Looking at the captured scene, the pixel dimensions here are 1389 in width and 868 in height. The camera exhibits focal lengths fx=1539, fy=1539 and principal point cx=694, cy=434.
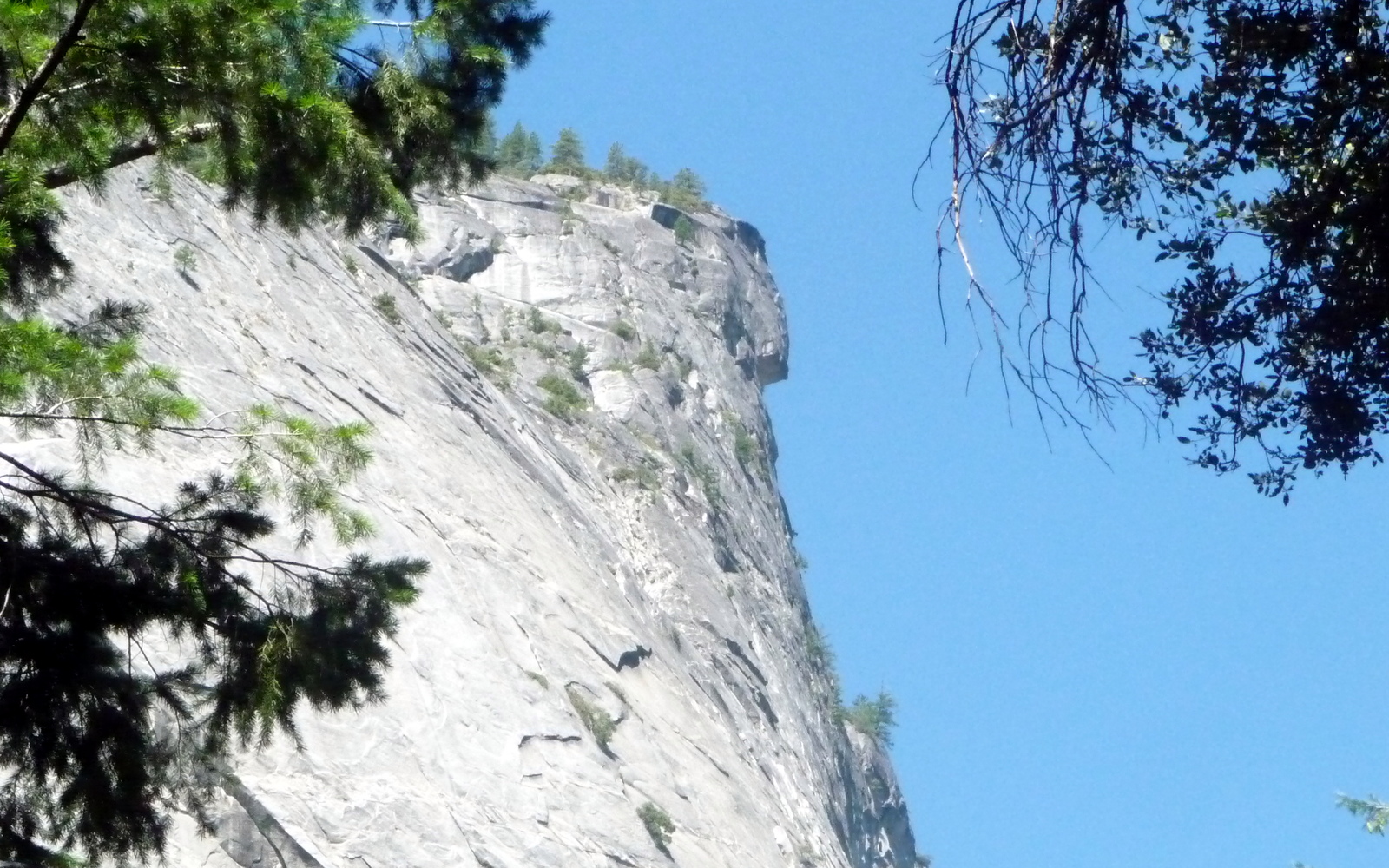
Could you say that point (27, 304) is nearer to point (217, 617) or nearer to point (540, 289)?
point (217, 617)

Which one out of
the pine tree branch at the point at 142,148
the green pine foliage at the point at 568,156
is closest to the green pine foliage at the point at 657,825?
the pine tree branch at the point at 142,148

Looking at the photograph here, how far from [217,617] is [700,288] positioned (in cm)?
4921

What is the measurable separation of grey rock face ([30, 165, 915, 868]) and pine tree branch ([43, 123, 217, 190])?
3.41 meters

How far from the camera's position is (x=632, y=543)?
3550 centimetres

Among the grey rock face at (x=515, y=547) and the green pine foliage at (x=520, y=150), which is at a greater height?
the green pine foliage at (x=520, y=150)

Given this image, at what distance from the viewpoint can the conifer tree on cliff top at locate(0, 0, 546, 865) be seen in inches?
263

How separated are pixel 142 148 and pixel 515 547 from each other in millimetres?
16447

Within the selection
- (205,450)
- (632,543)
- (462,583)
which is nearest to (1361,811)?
(462,583)

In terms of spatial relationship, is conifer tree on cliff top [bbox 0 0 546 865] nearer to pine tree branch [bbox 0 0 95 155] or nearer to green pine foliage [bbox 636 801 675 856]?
pine tree branch [bbox 0 0 95 155]

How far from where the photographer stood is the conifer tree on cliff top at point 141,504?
669 cm

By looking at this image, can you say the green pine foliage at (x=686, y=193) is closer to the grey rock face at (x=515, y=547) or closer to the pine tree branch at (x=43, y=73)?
the grey rock face at (x=515, y=547)

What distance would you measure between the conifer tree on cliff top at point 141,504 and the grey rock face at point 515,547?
1.70 metres

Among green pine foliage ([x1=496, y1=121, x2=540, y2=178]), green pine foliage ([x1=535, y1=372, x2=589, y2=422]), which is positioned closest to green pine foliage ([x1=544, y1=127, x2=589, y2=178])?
green pine foliage ([x1=496, y1=121, x2=540, y2=178])

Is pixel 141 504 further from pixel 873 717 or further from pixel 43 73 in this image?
pixel 873 717
